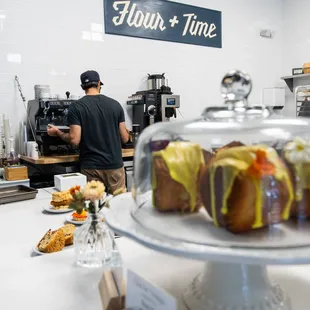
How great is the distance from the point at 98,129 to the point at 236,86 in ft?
7.64

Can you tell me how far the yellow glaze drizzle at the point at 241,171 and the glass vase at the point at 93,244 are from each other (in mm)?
511

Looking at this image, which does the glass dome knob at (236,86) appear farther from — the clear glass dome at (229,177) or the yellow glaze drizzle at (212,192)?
the yellow glaze drizzle at (212,192)

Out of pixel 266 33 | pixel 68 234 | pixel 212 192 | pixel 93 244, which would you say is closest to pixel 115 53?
pixel 266 33

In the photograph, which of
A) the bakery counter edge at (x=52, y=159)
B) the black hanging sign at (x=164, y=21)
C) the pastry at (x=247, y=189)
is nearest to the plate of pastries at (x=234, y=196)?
the pastry at (x=247, y=189)

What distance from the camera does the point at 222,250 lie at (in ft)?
1.86

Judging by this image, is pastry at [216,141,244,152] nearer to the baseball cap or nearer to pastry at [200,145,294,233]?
pastry at [200,145,294,233]

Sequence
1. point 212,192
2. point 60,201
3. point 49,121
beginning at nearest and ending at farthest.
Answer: point 212,192
point 60,201
point 49,121

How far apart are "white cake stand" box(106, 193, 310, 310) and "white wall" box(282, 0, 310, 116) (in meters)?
4.84

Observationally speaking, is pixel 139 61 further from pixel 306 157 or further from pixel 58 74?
pixel 306 157

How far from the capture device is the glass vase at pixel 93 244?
107 centimetres

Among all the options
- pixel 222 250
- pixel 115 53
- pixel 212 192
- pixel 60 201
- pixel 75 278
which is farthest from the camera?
pixel 115 53

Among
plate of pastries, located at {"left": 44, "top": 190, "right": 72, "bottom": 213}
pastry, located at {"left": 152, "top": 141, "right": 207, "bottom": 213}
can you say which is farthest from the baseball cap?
pastry, located at {"left": 152, "top": 141, "right": 207, "bottom": 213}

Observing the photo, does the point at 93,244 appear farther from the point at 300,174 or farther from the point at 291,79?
the point at 291,79

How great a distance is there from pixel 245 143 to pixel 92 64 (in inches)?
141
